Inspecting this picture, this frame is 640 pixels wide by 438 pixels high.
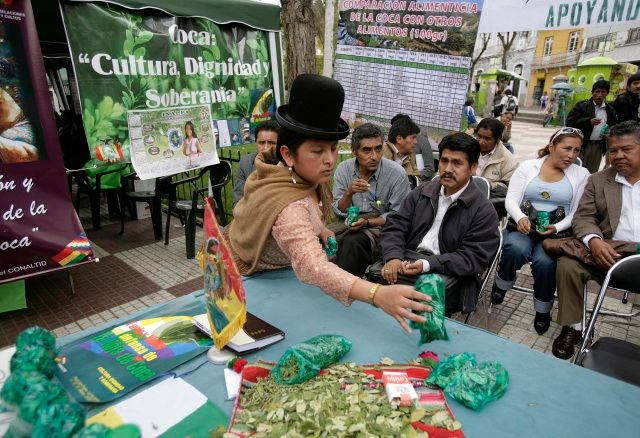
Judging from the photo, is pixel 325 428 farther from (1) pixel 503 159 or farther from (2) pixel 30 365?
(1) pixel 503 159

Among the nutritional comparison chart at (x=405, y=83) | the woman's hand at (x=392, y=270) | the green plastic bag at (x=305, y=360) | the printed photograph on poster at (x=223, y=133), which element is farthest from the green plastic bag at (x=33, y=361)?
the printed photograph on poster at (x=223, y=133)

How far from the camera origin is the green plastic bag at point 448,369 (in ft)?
3.93

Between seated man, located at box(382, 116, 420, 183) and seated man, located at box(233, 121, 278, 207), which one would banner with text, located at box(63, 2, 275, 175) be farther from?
seated man, located at box(382, 116, 420, 183)

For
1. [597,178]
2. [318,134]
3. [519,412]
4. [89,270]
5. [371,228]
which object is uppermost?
[318,134]

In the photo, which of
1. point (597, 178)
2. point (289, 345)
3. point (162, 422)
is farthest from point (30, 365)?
point (597, 178)

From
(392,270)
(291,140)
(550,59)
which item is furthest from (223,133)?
(550,59)

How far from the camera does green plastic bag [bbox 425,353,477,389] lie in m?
1.20

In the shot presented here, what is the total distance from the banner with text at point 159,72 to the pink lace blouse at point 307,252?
2.97 m

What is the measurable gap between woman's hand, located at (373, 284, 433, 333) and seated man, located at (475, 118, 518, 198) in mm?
3214

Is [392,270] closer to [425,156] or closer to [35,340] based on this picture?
[35,340]

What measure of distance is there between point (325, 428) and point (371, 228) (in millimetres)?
2437

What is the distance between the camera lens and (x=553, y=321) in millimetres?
3363

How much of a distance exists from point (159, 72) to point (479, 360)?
159 inches

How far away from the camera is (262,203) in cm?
159
